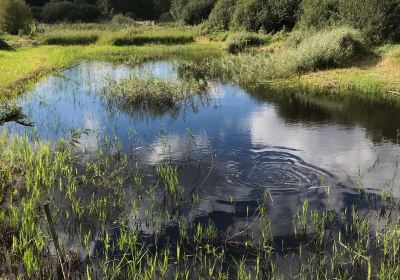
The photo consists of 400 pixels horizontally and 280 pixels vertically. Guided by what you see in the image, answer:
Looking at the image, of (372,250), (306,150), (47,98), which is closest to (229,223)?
(372,250)

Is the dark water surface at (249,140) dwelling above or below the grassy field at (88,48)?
below

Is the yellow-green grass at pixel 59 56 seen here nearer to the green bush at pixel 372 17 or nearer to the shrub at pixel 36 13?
the green bush at pixel 372 17

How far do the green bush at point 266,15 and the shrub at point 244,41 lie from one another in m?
2.44

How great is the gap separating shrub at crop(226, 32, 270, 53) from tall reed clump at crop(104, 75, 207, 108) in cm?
2207

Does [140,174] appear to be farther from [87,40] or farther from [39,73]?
[87,40]

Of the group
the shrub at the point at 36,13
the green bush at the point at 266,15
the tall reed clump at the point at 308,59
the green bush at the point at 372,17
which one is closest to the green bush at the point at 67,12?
the shrub at the point at 36,13

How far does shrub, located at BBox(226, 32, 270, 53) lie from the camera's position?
142 feet

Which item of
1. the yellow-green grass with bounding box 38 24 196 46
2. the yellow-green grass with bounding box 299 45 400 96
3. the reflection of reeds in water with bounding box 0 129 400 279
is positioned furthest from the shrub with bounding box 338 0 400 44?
the yellow-green grass with bounding box 38 24 196 46

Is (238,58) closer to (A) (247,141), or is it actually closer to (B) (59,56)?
(B) (59,56)

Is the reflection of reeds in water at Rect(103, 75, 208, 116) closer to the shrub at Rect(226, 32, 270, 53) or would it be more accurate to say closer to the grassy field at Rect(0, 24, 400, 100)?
the grassy field at Rect(0, 24, 400, 100)

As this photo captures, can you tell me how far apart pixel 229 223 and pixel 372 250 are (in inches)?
108

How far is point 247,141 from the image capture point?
14820 mm

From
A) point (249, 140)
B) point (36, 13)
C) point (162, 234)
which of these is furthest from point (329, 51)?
point (36, 13)

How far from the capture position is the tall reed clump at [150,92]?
66.0 feet
